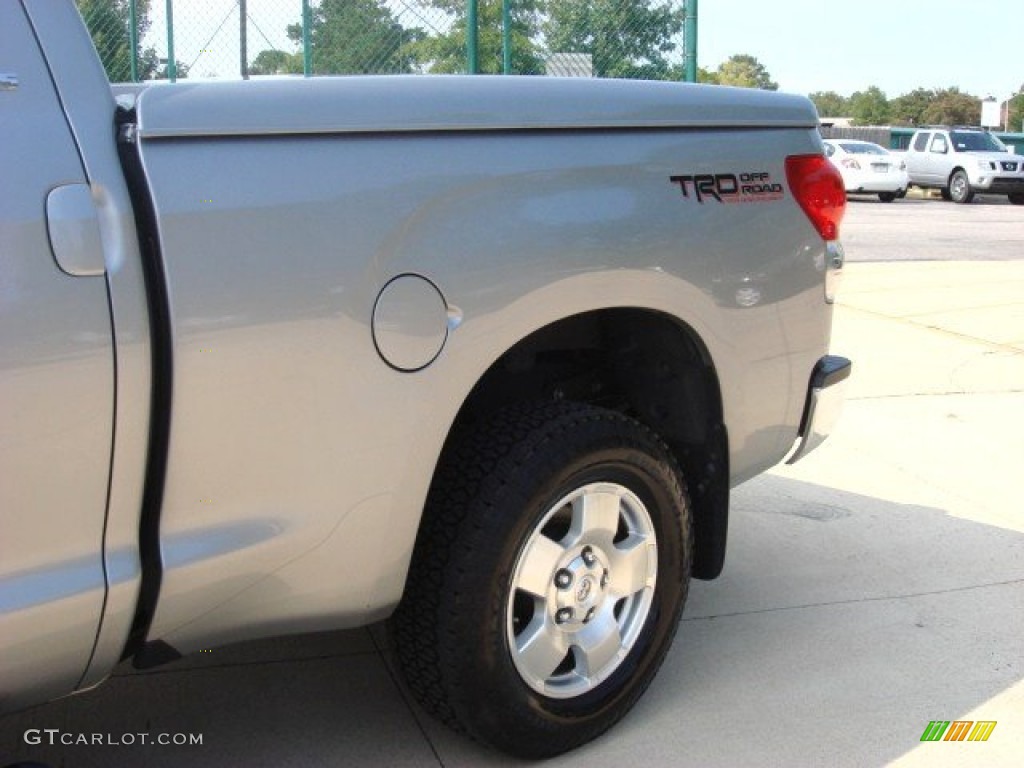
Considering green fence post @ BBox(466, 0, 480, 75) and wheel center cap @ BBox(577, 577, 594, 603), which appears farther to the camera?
green fence post @ BBox(466, 0, 480, 75)

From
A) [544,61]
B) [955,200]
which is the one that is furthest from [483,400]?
[955,200]

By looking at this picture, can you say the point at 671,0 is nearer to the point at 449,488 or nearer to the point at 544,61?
the point at 544,61

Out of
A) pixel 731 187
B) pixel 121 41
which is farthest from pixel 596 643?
pixel 121 41

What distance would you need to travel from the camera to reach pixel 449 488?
2.77 metres

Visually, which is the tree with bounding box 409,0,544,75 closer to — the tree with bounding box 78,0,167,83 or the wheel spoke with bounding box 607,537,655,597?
the tree with bounding box 78,0,167,83

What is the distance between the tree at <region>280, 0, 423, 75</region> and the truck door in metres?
7.42

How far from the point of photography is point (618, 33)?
1059 centimetres

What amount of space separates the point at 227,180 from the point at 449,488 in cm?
86

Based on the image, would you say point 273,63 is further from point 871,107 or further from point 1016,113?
point 871,107

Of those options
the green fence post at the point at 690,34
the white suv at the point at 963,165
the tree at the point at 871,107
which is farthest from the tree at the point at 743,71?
the green fence post at the point at 690,34

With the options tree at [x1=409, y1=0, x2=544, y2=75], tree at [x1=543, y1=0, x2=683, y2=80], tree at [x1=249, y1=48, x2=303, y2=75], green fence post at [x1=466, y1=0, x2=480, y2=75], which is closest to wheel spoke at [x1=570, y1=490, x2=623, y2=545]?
tree at [x1=249, y1=48, x2=303, y2=75]

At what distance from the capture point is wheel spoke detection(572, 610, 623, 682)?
2996 millimetres

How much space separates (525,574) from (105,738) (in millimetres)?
1154

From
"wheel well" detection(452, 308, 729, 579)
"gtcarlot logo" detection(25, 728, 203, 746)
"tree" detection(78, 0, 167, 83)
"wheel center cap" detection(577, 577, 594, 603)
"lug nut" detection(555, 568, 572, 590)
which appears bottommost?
"gtcarlot logo" detection(25, 728, 203, 746)
